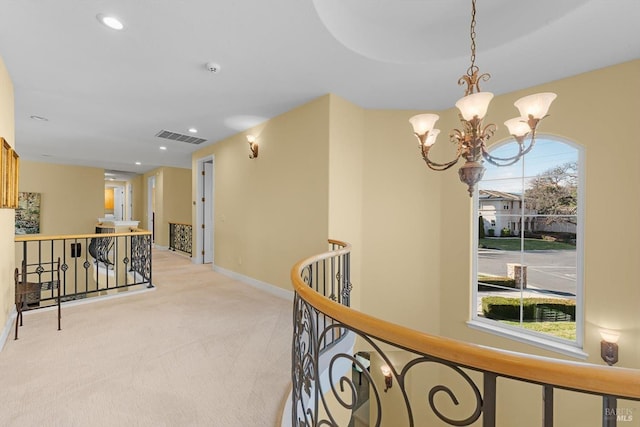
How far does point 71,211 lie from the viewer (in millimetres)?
8953

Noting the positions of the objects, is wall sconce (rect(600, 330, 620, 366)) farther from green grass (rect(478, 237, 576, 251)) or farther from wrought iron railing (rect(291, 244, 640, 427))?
wrought iron railing (rect(291, 244, 640, 427))

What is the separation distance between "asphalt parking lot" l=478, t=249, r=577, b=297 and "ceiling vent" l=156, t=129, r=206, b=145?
5.68 metres

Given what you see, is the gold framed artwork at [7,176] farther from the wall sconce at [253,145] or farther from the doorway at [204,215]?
the doorway at [204,215]

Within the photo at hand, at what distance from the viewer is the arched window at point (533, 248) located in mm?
3312

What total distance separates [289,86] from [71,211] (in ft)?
31.5

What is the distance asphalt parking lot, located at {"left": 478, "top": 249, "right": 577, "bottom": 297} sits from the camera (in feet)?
11.0

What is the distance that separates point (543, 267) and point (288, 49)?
13.3 ft

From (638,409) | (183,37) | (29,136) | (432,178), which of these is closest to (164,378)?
(183,37)

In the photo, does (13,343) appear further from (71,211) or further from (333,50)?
(71,211)

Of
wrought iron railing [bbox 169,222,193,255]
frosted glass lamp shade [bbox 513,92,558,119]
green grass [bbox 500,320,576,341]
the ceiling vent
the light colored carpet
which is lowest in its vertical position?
green grass [bbox 500,320,576,341]

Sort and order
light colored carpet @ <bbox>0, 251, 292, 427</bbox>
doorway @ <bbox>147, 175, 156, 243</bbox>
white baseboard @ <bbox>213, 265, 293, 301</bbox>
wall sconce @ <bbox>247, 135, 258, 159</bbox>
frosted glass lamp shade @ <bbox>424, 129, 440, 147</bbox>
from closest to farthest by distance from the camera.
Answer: light colored carpet @ <bbox>0, 251, 292, 427</bbox> < frosted glass lamp shade @ <bbox>424, 129, 440, 147</bbox> < white baseboard @ <bbox>213, 265, 293, 301</bbox> < wall sconce @ <bbox>247, 135, 258, 159</bbox> < doorway @ <bbox>147, 175, 156, 243</bbox>

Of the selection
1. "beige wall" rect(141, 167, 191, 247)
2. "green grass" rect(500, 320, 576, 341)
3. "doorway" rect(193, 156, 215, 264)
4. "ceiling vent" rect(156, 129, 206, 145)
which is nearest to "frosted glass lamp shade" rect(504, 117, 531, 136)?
"green grass" rect(500, 320, 576, 341)

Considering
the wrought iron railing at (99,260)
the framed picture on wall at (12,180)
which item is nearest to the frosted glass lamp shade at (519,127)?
the framed picture on wall at (12,180)

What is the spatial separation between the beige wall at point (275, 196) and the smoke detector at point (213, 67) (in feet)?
4.36
